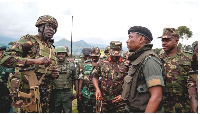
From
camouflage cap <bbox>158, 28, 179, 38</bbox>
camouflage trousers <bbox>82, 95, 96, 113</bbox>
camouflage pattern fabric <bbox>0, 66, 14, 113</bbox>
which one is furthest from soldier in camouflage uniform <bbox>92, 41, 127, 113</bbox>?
camouflage pattern fabric <bbox>0, 66, 14, 113</bbox>

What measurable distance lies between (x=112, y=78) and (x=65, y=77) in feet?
6.75

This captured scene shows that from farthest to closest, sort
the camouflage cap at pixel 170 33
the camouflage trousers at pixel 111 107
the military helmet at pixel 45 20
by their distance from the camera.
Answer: the camouflage cap at pixel 170 33, the camouflage trousers at pixel 111 107, the military helmet at pixel 45 20

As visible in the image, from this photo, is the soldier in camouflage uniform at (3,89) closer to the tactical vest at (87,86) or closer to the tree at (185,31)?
the tactical vest at (87,86)

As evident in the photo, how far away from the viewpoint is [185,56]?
14.4ft

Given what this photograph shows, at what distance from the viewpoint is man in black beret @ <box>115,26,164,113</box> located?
7.16 ft

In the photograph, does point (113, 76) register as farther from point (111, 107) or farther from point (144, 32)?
point (144, 32)

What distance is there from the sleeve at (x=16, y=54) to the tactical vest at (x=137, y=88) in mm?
1886

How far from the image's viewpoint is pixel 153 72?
7.30 feet

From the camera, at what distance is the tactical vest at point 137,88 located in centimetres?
235

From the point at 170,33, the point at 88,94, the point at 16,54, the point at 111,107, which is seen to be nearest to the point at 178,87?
the point at 170,33

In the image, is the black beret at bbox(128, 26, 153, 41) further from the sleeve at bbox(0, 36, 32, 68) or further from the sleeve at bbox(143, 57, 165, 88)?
the sleeve at bbox(0, 36, 32, 68)

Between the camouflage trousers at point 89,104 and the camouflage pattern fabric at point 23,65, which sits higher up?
the camouflage pattern fabric at point 23,65

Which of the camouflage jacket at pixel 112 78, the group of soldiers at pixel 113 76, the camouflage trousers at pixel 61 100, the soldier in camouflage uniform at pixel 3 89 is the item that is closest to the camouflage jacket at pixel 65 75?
the group of soldiers at pixel 113 76

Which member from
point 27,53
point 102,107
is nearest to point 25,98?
point 27,53
